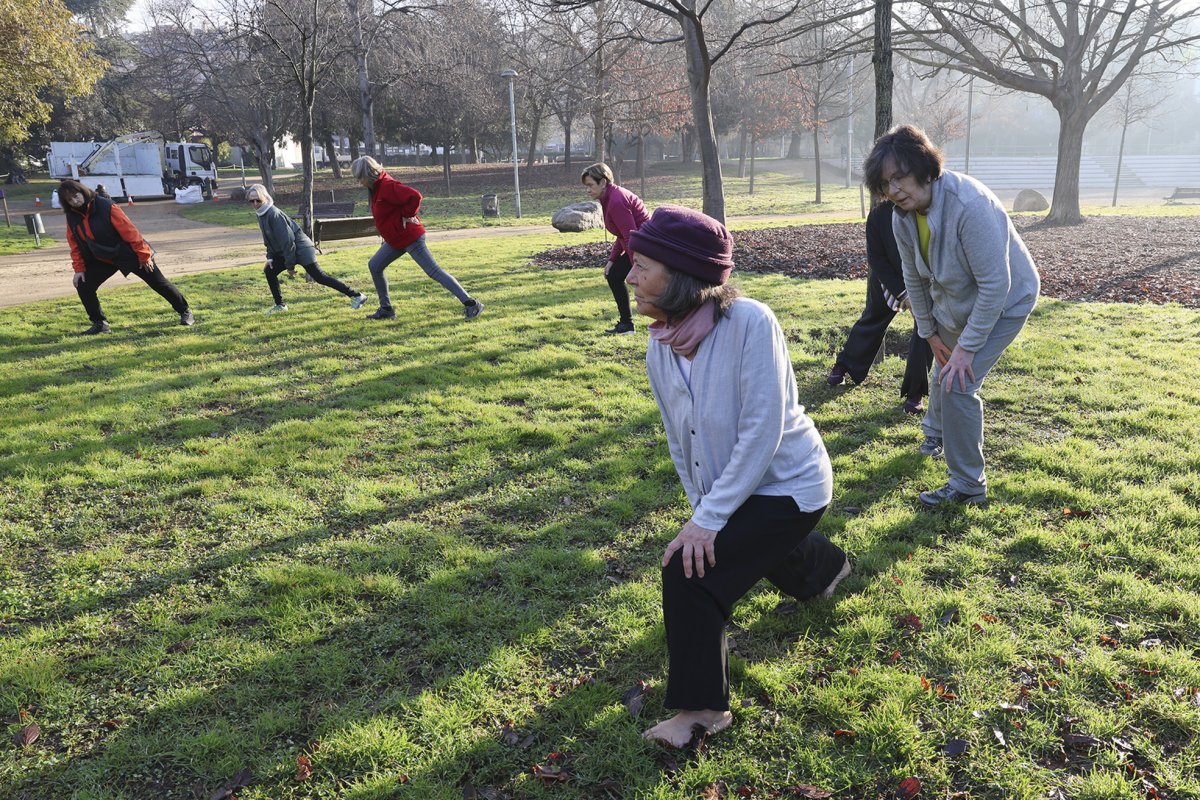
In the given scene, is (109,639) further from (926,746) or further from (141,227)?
(141,227)

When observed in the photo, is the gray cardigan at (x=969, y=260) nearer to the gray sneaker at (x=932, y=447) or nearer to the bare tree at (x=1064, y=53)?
the gray sneaker at (x=932, y=447)

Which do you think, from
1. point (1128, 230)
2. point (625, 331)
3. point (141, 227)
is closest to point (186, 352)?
point (625, 331)

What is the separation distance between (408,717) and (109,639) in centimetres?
162

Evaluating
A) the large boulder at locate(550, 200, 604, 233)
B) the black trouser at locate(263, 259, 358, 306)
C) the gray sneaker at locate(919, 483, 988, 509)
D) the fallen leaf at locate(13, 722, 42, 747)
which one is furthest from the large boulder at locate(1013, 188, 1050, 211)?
the fallen leaf at locate(13, 722, 42, 747)

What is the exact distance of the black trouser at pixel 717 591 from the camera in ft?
8.27

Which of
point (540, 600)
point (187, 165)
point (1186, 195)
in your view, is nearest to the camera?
point (540, 600)

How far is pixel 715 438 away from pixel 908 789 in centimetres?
130

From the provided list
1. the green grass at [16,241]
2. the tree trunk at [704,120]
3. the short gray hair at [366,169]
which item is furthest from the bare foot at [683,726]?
the green grass at [16,241]

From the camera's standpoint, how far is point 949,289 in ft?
12.9

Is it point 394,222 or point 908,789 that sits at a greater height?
point 394,222

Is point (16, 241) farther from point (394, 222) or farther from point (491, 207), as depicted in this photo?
point (394, 222)

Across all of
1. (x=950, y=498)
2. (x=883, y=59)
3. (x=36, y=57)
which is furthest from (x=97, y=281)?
(x=36, y=57)

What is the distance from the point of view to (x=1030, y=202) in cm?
2736

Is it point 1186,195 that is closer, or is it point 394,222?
point 394,222
